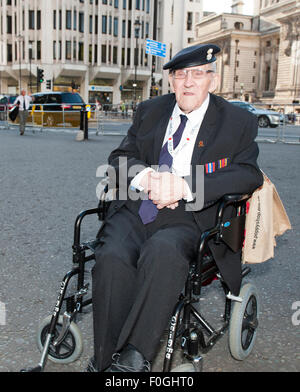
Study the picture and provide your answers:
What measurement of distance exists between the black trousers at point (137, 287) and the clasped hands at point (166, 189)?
165 millimetres

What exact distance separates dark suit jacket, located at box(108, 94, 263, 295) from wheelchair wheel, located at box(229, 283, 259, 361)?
0.10 metres

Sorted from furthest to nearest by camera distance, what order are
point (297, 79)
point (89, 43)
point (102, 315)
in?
point (297, 79) → point (89, 43) → point (102, 315)

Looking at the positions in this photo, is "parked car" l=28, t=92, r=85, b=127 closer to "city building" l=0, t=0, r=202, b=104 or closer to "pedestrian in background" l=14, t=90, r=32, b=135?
"pedestrian in background" l=14, t=90, r=32, b=135

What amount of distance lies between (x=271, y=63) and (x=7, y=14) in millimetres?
51017

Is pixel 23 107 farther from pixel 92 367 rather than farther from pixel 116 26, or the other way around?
pixel 116 26

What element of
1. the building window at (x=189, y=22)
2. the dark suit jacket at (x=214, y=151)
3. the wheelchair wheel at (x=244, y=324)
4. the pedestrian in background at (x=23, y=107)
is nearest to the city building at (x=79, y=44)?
the building window at (x=189, y=22)

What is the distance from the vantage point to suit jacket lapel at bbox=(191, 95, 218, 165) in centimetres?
267

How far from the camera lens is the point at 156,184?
2514 mm

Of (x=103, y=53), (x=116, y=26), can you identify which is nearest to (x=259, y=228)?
(x=103, y=53)

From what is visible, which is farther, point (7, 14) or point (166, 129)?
point (7, 14)
